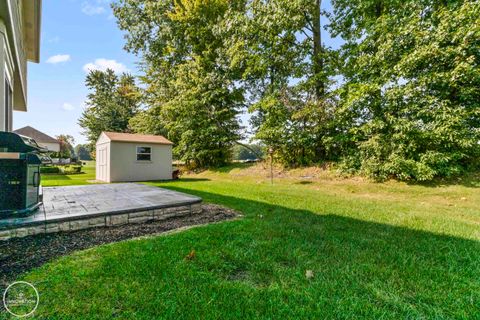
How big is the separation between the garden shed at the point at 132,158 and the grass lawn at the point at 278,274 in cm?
970

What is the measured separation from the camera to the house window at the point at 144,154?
12.3 m

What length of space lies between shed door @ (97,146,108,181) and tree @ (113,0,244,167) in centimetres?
492

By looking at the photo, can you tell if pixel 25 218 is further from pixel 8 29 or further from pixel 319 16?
pixel 319 16

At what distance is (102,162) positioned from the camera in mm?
12180

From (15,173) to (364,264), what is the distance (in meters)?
4.30

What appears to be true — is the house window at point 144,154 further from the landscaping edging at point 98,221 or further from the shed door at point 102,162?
the landscaping edging at point 98,221

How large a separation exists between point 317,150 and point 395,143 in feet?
11.6

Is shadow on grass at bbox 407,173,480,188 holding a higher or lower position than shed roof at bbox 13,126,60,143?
lower

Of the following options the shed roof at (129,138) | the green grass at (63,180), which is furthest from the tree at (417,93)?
the green grass at (63,180)

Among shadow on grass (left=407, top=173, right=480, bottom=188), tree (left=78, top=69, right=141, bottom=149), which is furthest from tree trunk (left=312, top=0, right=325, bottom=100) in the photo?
tree (left=78, top=69, right=141, bottom=149)

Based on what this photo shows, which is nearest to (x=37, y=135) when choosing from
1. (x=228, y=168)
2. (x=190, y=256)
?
(x=228, y=168)

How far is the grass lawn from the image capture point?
1.64m

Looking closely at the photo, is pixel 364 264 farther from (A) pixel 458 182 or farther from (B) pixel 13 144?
(A) pixel 458 182

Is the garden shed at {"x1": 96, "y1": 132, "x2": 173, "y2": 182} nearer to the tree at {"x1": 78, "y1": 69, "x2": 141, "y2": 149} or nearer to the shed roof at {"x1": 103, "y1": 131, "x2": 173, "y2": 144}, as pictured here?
the shed roof at {"x1": 103, "y1": 131, "x2": 173, "y2": 144}
